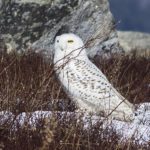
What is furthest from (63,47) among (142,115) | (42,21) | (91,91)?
(42,21)

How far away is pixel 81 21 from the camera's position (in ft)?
38.5

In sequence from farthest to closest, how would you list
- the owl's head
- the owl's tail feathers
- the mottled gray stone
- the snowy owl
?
the mottled gray stone, the owl's head, the snowy owl, the owl's tail feathers

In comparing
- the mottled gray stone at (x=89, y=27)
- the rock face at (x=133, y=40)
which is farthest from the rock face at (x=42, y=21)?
the rock face at (x=133, y=40)

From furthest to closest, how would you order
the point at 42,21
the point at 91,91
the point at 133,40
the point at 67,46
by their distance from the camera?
the point at 133,40, the point at 42,21, the point at 67,46, the point at 91,91

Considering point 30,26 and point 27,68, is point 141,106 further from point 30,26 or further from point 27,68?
point 30,26

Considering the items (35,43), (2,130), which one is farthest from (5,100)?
(35,43)

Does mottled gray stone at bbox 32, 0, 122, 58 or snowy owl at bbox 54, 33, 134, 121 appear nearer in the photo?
snowy owl at bbox 54, 33, 134, 121

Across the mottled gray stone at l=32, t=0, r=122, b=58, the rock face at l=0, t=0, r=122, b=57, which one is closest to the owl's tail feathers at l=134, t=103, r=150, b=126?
the mottled gray stone at l=32, t=0, r=122, b=58

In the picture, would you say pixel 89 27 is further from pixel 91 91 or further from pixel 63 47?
pixel 91 91

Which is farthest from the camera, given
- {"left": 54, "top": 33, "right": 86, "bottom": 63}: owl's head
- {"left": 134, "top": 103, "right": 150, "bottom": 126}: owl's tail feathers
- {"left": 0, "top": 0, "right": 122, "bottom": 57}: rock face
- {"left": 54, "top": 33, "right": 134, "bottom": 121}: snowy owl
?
{"left": 0, "top": 0, "right": 122, "bottom": 57}: rock face

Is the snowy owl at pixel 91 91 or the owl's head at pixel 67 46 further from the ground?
the owl's head at pixel 67 46

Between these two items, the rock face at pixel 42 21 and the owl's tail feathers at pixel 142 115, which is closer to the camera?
the owl's tail feathers at pixel 142 115

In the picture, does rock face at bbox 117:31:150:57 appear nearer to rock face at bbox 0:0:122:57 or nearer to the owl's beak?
rock face at bbox 0:0:122:57

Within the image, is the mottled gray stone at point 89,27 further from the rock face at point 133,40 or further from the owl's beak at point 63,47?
the rock face at point 133,40
